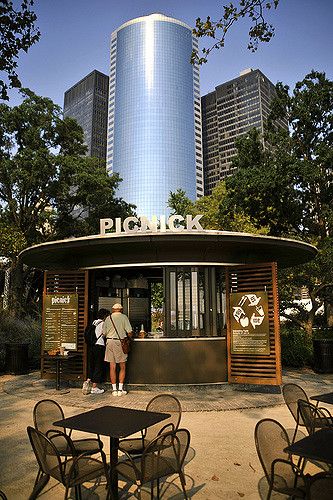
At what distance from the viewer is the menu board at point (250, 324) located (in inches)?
366

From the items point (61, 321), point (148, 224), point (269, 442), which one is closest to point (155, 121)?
point (148, 224)

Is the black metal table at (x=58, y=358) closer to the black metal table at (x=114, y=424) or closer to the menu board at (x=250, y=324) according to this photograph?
the menu board at (x=250, y=324)

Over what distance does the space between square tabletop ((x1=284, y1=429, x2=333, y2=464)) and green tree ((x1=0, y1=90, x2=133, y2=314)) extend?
2412 cm

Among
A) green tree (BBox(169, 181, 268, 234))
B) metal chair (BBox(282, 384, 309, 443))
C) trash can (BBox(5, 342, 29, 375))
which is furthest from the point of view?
green tree (BBox(169, 181, 268, 234))

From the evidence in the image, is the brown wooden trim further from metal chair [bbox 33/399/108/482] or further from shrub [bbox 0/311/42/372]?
shrub [bbox 0/311/42/372]

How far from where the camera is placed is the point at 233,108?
15100 cm

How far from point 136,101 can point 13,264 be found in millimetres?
125615

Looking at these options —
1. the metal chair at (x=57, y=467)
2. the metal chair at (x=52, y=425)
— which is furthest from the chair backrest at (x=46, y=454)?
the metal chair at (x=52, y=425)

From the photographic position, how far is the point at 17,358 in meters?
A: 12.4

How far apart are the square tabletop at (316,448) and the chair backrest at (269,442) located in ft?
0.98

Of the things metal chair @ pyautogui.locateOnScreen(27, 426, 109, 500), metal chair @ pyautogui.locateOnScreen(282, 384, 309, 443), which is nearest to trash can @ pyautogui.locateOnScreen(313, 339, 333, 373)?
metal chair @ pyautogui.locateOnScreen(282, 384, 309, 443)

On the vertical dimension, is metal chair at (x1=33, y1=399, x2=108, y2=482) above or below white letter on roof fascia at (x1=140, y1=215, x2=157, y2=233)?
below

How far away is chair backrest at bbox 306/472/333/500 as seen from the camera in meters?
2.94

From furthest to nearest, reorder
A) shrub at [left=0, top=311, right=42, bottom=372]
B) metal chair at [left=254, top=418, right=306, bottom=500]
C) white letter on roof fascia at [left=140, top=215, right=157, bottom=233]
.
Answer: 1. shrub at [left=0, top=311, right=42, bottom=372]
2. white letter on roof fascia at [left=140, top=215, right=157, bottom=233]
3. metal chair at [left=254, top=418, right=306, bottom=500]
